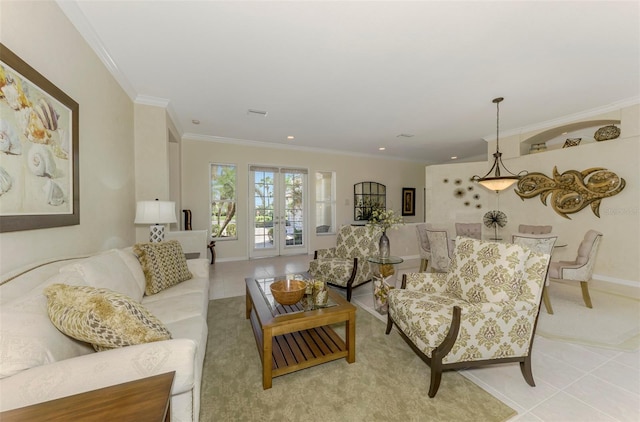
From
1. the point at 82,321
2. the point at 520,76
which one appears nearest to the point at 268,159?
the point at 520,76

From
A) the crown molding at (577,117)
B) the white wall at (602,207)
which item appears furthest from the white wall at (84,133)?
the white wall at (602,207)

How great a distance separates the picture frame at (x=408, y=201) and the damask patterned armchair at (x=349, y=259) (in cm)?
437

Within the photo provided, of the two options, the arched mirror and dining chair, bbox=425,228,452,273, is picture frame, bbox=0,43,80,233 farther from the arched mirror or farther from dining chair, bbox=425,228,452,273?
the arched mirror

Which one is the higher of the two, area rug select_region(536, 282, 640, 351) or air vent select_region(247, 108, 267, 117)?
air vent select_region(247, 108, 267, 117)

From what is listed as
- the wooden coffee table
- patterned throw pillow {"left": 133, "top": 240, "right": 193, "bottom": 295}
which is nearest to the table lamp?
patterned throw pillow {"left": 133, "top": 240, "right": 193, "bottom": 295}

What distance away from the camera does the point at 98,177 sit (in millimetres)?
2330

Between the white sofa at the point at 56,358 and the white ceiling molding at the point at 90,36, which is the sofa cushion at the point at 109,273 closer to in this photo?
the white sofa at the point at 56,358

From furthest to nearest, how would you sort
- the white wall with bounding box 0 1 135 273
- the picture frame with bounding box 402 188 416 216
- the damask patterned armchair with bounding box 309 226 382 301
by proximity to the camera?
the picture frame with bounding box 402 188 416 216
the damask patterned armchair with bounding box 309 226 382 301
the white wall with bounding box 0 1 135 273

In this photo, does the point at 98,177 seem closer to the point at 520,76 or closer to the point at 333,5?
the point at 333,5

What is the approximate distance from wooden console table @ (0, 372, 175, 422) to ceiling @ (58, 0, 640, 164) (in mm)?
2344

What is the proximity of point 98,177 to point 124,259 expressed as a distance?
0.90 m

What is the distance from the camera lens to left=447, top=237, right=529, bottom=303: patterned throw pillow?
1.73 m

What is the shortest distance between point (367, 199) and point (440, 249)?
3439 millimetres

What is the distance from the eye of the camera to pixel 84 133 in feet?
6.90
